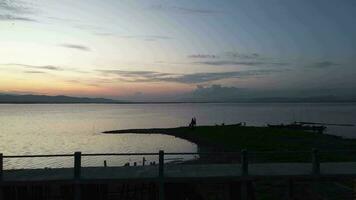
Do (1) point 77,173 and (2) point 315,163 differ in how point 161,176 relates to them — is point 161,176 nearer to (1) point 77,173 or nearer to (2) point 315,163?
(1) point 77,173

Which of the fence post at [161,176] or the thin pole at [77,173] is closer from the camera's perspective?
the thin pole at [77,173]

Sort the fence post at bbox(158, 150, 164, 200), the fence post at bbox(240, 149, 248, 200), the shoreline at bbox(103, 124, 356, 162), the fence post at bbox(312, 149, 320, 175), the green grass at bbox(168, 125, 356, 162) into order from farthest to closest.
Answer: the green grass at bbox(168, 125, 356, 162) → the shoreline at bbox(103, 124, 356, 162) → the fence post at bbox(312, 149, 320, 175) → the fence post at bbox(240, 149, 248, 200) → the fence post at bbox(158, 150, 164, 200)

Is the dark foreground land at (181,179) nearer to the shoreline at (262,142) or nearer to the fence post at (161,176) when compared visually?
the fence post at (161,176)

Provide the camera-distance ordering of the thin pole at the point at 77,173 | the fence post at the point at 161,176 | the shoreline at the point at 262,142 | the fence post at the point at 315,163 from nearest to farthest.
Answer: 1. the thin pole at the point at 77,173
2. the fence post at the point at 161,176
3. the fence post at the point at 315,163
4. the shoreline at the point at 262,142

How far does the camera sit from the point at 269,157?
35.4 m

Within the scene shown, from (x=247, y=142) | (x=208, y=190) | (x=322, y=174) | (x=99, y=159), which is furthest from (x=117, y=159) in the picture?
(x=322, y=174)

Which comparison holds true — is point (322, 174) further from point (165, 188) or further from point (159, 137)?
point (159, 137)

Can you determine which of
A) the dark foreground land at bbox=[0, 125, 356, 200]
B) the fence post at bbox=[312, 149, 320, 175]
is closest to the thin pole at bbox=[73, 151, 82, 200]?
the dark foreground land at bbox=[0, 125, 356, 200]

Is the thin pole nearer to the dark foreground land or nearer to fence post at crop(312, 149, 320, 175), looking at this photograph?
the dark foreground land

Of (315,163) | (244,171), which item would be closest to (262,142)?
(315,163)

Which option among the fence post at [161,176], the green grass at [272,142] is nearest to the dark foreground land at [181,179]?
the fence post at [161,176]

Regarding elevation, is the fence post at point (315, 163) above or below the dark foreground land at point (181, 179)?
above

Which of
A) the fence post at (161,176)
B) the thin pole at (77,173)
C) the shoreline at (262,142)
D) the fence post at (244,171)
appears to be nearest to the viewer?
the thin pole at (77,173)

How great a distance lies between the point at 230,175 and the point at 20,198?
817cm
